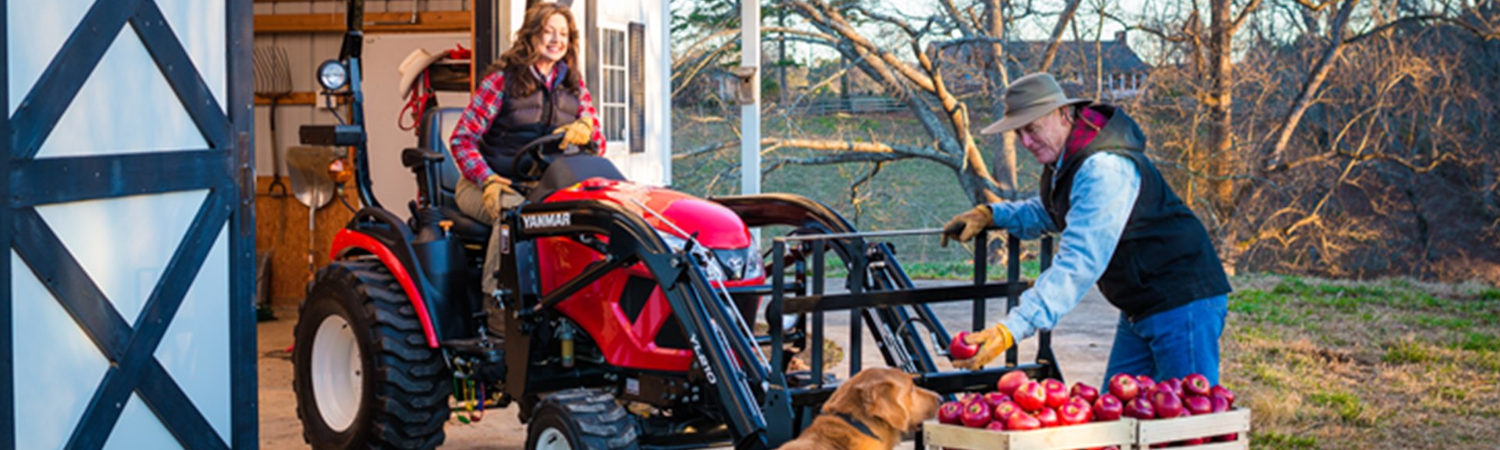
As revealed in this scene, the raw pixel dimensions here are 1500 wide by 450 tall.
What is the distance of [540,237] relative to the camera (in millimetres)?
5523

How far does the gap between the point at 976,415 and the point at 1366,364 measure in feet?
20.5

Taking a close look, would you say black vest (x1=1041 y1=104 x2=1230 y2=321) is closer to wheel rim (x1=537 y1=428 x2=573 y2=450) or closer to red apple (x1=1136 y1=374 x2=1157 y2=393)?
red apple (x1=1136 y1=374 x2=1157 y2=393)

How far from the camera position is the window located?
1012cm

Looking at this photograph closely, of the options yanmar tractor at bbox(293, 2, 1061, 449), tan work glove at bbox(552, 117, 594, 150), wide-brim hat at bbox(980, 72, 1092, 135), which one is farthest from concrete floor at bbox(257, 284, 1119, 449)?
wide-brim hat at bbox(980, 72, 1092, 135)

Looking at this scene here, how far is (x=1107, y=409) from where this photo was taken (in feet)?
12.7

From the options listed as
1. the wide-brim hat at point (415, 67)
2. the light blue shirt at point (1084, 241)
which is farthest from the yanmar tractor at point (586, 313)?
the wide-brim hat at point (415, 67)

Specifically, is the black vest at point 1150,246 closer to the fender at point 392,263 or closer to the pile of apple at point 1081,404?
the pile of apple at point 1081,404

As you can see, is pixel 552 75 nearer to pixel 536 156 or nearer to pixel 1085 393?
pixel 536 156

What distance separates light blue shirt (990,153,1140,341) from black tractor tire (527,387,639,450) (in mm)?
1302

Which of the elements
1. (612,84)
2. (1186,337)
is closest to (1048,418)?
(1186,337)

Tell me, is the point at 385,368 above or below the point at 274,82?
below

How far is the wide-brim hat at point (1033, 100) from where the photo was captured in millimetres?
4551

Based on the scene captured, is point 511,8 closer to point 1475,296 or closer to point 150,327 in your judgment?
point 150,327

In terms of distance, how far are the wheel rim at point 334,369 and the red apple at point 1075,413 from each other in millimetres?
3520
